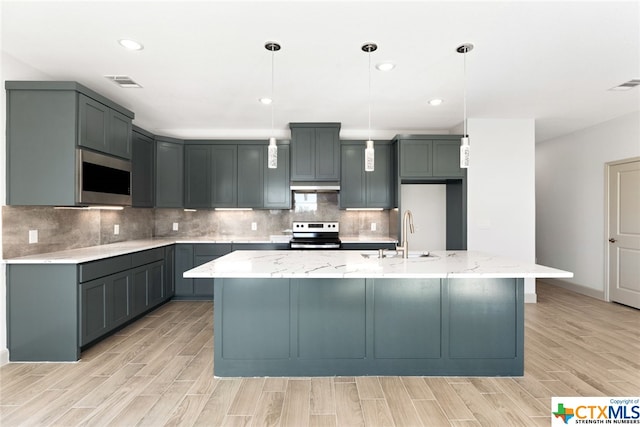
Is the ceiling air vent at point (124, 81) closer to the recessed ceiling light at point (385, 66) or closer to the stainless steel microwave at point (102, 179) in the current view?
the stainless steel microwave at point (102, 179)

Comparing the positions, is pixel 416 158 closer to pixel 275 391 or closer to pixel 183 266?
pixel 275 391

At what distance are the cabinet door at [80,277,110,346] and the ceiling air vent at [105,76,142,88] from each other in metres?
2.01

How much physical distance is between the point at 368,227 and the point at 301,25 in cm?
371

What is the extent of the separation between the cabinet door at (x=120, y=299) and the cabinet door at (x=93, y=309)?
3.7 inches

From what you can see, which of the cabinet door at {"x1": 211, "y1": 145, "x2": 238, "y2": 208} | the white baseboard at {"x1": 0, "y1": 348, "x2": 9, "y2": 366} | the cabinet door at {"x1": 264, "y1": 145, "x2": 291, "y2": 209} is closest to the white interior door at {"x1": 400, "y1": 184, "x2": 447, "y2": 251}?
the cabinet door at {"x1": 264, "y1": 145, "x2": 291, "y2": 209}

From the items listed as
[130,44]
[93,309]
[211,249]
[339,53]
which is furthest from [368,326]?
[211,249]

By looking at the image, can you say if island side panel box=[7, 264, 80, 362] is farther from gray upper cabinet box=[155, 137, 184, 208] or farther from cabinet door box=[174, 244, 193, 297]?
gray upper cabinet box=[155, 137, 184, 208]

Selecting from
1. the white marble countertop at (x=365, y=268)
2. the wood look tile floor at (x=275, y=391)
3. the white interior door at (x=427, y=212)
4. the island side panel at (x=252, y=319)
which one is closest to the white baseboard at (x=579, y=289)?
the wood look tile floor at (x=275, y=391)

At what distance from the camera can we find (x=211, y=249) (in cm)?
499

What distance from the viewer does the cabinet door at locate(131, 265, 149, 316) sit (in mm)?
3871

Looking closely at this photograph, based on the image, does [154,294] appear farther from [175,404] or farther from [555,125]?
[555,125]

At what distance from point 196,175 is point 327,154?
6.91ft

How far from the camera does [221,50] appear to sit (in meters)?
2.83

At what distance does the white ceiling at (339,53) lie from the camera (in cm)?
228
